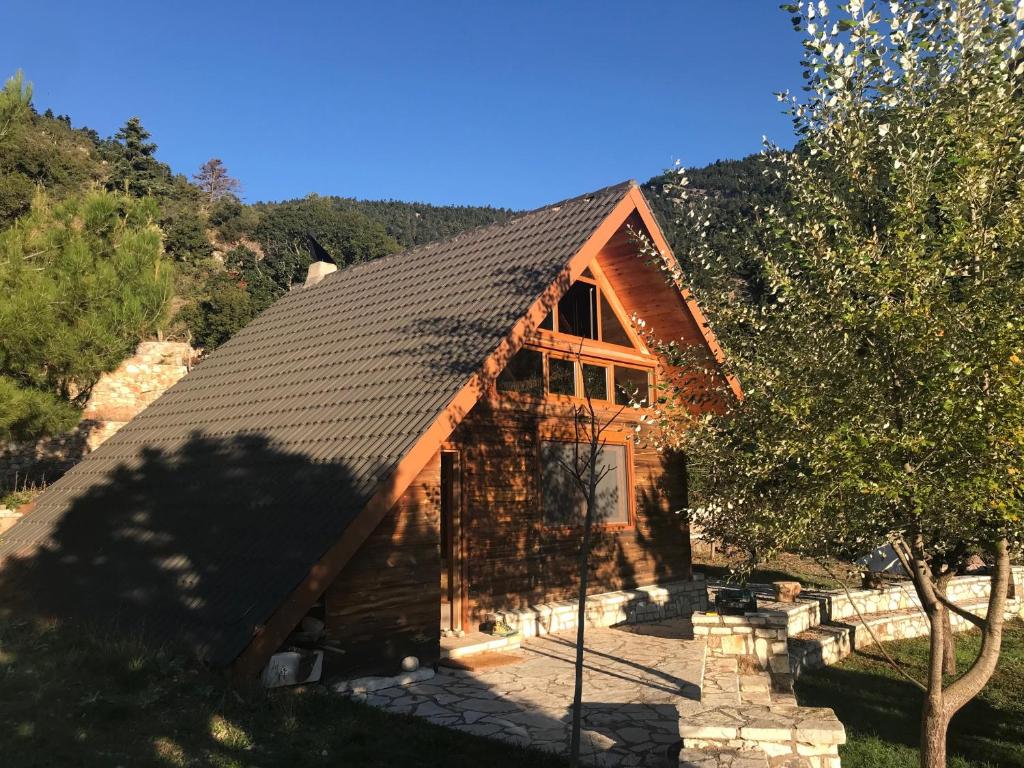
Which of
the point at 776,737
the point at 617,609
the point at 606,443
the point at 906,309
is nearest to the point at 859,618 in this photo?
the point at 617,609

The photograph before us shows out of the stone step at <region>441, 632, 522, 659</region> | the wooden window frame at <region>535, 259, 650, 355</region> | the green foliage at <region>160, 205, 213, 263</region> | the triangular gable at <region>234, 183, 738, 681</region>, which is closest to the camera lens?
the triangular gable at <region>234, 183, 738, 681</region>

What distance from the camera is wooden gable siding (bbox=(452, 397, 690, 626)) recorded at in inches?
389

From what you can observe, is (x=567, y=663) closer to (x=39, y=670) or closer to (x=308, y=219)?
(x=39, y=670)

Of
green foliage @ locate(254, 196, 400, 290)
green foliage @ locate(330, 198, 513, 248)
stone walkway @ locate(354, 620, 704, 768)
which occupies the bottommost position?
stone walkway @ locate(354, 620, 704, 768)

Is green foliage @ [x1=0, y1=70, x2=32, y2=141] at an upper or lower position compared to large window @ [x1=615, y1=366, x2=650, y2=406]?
upper

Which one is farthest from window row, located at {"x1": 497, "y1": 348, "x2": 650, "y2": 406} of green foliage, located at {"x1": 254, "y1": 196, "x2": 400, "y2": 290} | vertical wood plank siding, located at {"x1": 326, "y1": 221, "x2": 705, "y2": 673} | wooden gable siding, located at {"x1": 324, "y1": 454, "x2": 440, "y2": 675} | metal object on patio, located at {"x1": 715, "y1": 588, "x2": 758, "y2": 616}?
green foliage, located at {"x1": 254, "y1": 196, "x2": 400, "y2": 290}

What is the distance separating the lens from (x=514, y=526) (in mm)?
10414

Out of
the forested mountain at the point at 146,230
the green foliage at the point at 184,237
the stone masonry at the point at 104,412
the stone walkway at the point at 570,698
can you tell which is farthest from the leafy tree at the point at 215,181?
the stone walkway at the point at 570,698

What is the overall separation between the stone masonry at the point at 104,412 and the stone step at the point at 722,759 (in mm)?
12422

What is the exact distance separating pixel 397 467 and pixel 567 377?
4.78 meters

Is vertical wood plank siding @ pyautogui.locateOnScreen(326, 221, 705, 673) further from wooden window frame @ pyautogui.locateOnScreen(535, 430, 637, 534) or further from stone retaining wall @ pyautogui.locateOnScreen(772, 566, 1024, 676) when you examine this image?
stone retaining wall @ pyautogui.locateOnScreen(772, 566, 1024, 676)

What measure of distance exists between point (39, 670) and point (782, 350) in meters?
6.86

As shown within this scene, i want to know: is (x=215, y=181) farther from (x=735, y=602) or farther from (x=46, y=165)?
(x=735, y=602)

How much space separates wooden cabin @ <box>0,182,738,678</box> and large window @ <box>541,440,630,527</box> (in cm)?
4
